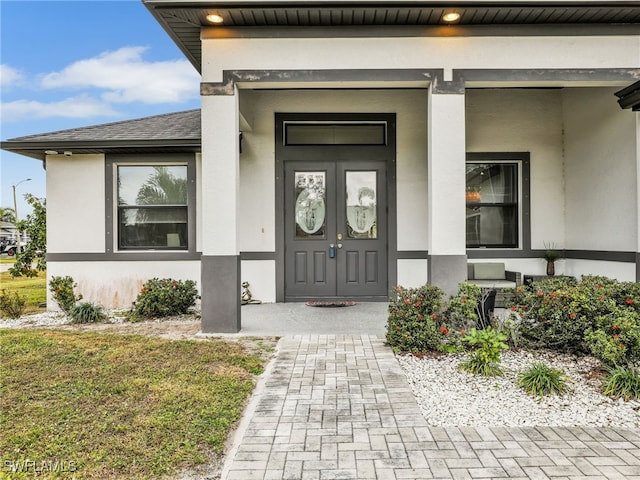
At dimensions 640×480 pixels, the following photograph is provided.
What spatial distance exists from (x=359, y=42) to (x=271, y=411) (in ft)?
15.6

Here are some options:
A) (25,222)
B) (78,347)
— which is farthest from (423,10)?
(25,222)

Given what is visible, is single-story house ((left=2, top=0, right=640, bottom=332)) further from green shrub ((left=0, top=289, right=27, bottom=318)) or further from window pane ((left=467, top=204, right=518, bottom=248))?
green shrub ((left=0, top=289, right=27, bottom=318))

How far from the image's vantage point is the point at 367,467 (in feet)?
7.80

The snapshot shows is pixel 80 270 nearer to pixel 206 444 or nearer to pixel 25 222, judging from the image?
pixel 25 222

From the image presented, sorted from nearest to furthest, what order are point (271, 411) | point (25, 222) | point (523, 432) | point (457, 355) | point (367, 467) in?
point (367, 467), point (523, 432), point (271, 411), point (457, 355), point (25, 222)

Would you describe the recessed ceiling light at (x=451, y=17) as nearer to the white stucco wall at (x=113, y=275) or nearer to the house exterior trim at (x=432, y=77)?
→ the house exterior trim at (x=432, y=77)

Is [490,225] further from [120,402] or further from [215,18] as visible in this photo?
[120,402]

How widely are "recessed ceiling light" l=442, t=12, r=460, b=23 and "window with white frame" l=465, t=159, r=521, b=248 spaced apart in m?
3.18

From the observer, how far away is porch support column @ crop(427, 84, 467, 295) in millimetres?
5449

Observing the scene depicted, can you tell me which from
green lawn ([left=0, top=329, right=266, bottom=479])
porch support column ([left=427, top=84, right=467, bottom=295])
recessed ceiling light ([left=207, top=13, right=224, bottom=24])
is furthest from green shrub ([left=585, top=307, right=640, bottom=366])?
recessed ceiling light ([left=207, top=13, right=224, bottom=24])

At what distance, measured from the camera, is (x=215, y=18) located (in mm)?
5223

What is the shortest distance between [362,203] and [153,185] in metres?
4.05

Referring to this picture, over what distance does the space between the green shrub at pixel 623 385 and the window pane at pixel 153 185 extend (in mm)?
6940

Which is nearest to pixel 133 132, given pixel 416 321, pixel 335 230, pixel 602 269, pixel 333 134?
pixel 333 134
